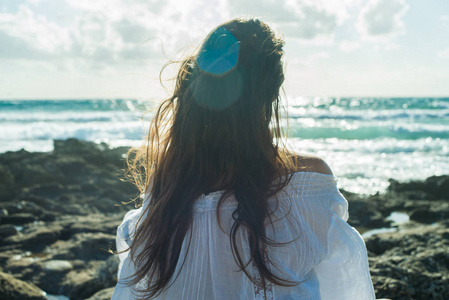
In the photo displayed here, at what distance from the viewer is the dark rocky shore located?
2973 millimetres

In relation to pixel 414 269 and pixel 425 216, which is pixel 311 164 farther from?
pixel 425 216

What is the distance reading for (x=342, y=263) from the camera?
1.62 meters

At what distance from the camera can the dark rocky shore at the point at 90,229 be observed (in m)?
2.97

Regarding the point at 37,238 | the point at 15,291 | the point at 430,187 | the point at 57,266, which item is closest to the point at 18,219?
the point at 37,238

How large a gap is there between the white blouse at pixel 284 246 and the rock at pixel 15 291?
195 centimetres

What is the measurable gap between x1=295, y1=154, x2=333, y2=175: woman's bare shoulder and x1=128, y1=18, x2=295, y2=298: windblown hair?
55mm

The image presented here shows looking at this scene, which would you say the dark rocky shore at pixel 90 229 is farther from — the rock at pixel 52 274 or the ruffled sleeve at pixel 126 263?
the ruffled sleeve at pixel 126 263

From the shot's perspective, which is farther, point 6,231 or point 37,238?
point 6,231

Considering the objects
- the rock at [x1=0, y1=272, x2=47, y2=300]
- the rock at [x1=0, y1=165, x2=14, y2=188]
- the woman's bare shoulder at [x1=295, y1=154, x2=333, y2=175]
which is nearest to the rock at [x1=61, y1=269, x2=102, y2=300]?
the rock at [x1=0, y1=272, x2=47, y2=300]

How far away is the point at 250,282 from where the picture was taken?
4.60 ft

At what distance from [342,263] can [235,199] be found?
543mm

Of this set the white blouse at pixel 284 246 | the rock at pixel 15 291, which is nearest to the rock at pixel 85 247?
the rock at pixel 15 291

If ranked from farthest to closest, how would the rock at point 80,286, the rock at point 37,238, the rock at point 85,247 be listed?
the rock at point 37,238, the rock at point 85,247, the rock at point 80,286

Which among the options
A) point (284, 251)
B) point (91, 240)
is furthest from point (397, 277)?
point (91, 240)
